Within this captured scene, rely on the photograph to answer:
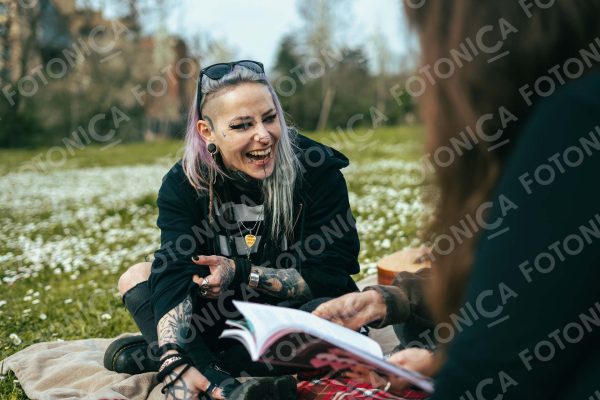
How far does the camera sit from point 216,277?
2998 mm

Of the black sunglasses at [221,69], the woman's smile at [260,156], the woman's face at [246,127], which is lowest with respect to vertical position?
the woman's smile at [260,156]

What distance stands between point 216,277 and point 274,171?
603 mm

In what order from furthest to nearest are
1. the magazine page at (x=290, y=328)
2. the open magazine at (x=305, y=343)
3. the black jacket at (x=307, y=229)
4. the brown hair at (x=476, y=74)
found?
the black jacket at (x=307, y=229), the magazine page at (x=290, y=328), the open magazine at (x=305, y=343), the brown hair at (x=476, y=74)

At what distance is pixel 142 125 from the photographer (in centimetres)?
3512

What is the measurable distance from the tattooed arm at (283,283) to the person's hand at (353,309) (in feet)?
2.57

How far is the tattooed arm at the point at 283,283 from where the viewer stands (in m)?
3.16

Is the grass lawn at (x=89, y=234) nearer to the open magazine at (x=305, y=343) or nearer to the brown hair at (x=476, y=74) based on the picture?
the brown hair at (x=476, y=74)

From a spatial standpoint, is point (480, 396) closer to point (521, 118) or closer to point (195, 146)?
point (521, 118)

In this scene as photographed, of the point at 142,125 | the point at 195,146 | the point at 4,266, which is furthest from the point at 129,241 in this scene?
the point at 142,125

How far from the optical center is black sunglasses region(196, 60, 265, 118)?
322 centimetres

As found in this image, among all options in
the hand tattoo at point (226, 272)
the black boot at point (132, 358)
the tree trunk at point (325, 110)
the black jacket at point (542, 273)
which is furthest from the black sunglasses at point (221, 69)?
the tree trunk at point (325, 110)

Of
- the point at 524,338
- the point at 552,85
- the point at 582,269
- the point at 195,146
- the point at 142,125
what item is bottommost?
the point at 524,338

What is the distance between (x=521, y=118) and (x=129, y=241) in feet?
23.3

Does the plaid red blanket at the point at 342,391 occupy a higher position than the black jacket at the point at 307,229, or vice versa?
the black jacket at the point at 307,229
